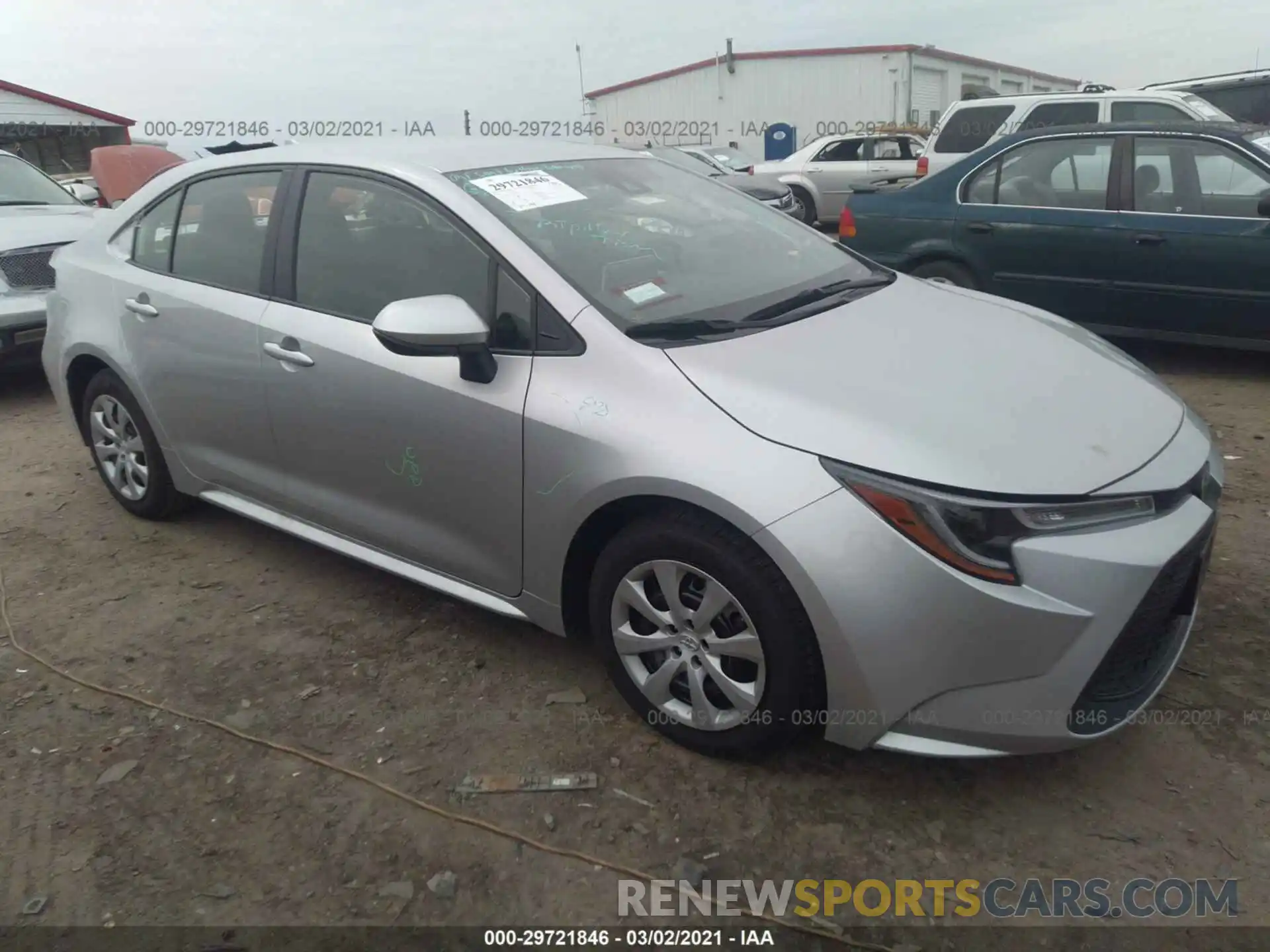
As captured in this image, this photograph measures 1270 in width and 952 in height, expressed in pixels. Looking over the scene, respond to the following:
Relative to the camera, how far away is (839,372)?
7.94ft

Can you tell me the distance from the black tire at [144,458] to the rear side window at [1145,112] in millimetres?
8424

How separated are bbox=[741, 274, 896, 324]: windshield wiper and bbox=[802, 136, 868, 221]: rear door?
11787 mm

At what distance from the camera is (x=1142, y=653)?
2.27 metres

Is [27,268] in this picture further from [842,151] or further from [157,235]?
[842,151]

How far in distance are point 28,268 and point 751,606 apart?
6148 mm

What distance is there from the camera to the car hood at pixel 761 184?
1223 cm

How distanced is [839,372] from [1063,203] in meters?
4.10

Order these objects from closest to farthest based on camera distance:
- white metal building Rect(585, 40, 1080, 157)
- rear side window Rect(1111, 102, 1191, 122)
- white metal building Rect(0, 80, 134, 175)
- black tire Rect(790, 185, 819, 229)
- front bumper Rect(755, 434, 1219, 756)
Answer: front bumper Rect(755, 434, 1219, 756), rear side window Rect(1111, 102, 1191, 122), black tire Rect(790, 185, 819, 229), white metal building Rect(0, 80, 134, 175), white metal building Rect(585, 40, 1080, 157)

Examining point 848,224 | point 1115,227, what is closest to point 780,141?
point 848,224

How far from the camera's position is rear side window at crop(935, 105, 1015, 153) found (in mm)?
9930

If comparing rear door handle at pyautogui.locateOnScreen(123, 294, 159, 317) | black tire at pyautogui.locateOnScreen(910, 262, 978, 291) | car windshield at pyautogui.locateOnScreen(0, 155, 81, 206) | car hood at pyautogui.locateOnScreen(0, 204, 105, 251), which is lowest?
rear door handle at pyautogui.locateOnScreen(123, 294, 159, 317)

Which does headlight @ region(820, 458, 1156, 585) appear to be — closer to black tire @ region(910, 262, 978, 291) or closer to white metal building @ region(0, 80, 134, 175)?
black tire @ region(910, 262, 978, 291)

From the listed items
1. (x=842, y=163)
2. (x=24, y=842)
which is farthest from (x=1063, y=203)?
(x=842, y=163)

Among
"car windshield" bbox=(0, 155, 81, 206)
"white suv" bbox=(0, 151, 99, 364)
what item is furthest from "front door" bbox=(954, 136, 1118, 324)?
"car windshield" bbox=(0, 155, 81, 206)
